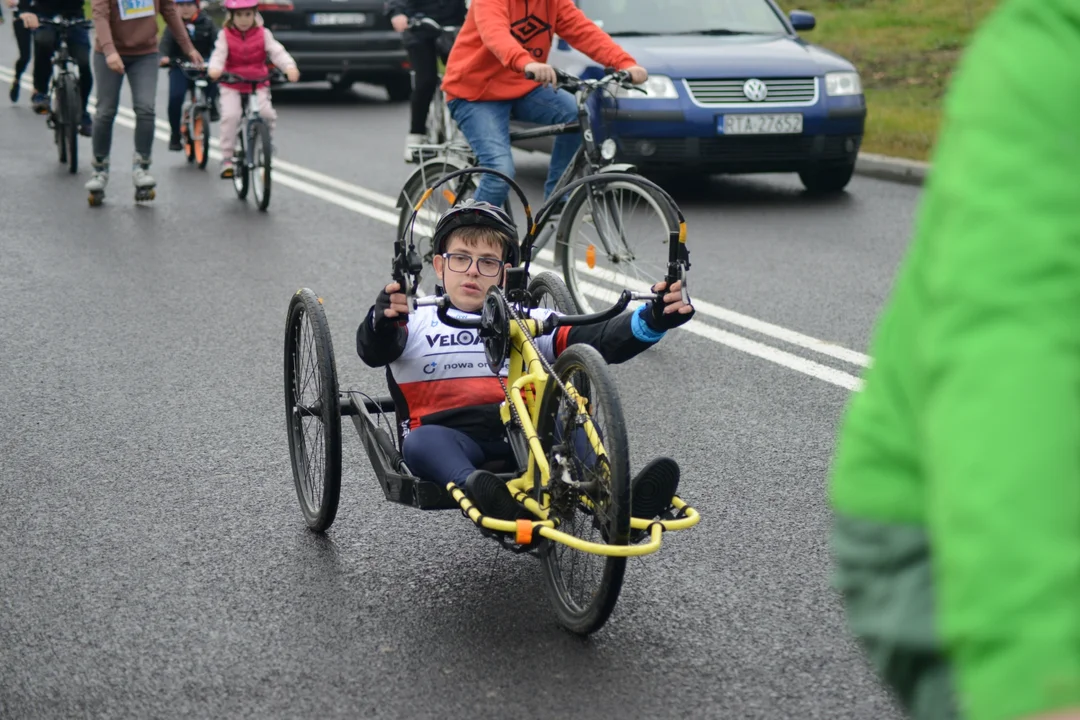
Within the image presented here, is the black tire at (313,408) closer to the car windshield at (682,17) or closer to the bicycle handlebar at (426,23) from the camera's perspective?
the bicycle handlebar at (426,23)

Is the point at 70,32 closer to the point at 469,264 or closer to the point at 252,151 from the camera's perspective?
the point at 252,151

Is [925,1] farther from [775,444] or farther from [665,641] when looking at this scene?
[665,641]

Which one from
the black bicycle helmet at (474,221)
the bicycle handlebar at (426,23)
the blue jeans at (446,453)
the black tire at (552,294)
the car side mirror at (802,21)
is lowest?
the bicycle handlebar at (426,23)

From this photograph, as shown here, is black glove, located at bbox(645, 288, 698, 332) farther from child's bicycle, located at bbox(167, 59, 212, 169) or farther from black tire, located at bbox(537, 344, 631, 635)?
child's bicycle, located at bbox(167, 59, 212, 169)

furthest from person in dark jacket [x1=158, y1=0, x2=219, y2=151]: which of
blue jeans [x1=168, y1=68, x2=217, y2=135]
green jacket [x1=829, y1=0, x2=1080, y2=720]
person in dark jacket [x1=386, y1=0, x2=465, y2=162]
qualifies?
green jacket [x1=829, y1=0, x2=1080, y2=720]

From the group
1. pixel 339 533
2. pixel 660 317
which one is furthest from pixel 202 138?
pixel 660 317

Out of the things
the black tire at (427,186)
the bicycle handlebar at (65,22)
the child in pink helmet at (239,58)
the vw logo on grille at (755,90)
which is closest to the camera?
the black tire at (427,186)

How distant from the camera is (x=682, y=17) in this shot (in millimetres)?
11914

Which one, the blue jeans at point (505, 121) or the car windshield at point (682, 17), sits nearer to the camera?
the blue jeans at point (505, 121)

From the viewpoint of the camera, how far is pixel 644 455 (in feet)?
18.0

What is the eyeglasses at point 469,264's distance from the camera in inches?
174

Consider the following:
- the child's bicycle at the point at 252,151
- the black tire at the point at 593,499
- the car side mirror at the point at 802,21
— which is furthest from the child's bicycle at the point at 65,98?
the black tire at the point at 593,499

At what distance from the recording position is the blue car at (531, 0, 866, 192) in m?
10.9

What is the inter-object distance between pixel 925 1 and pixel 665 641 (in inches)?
756
